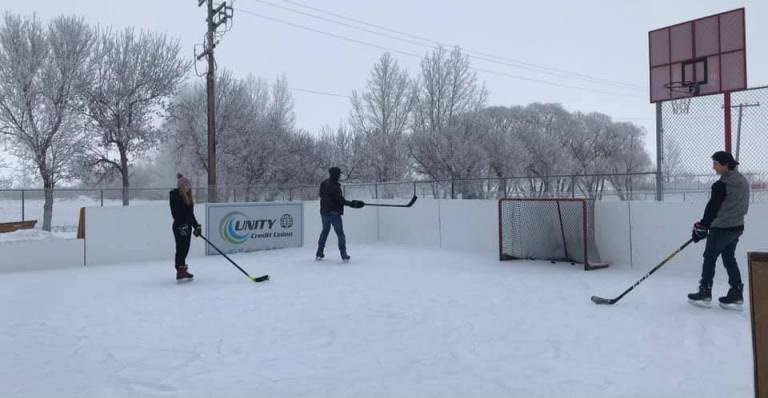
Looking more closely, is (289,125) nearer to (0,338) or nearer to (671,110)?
(671,110)

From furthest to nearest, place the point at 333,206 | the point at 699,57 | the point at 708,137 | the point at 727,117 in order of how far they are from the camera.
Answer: the point at 333,206
the point at 699,57
the point at 708,137
the point at 727,117

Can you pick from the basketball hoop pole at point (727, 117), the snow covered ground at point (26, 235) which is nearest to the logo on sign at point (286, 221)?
the snow covered ground at point (26, 235)

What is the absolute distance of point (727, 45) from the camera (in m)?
8.52

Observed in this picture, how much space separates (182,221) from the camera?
25.9 feet

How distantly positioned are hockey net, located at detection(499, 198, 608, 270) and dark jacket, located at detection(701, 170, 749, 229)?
119 inches

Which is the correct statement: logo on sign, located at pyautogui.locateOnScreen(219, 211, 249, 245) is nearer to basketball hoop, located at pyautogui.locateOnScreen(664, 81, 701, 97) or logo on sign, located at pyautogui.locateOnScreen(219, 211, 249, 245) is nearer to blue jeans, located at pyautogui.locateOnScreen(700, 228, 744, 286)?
basketball hoop, located at pyautogui.locateOnScreen(664, 81, 701, 97)

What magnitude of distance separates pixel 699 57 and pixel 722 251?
4602 mm

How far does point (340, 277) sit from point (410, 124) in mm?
32461

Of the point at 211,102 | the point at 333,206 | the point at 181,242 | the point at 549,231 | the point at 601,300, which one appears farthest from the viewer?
the point at 211,102

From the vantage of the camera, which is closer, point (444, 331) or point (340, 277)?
point (444, 331)

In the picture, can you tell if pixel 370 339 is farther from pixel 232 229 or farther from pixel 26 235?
pixel 26 235

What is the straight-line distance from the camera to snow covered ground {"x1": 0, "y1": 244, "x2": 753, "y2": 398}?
343cm

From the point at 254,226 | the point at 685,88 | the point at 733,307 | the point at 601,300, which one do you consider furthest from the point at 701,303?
the point at 254,226

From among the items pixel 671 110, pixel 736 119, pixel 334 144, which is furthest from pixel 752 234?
pixel 334 144
